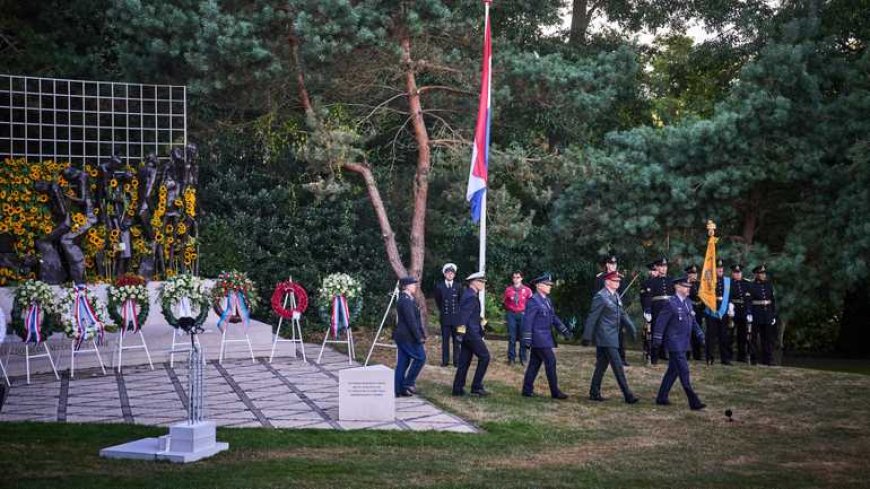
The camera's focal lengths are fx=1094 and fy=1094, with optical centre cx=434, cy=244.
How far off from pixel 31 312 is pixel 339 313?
5411 mm

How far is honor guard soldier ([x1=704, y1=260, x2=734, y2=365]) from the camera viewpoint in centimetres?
2142

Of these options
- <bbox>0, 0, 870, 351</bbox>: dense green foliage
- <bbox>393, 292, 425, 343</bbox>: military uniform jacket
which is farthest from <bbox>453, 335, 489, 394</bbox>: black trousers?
<bbox>0, 0, 870, 351</bbox>: dense green foliage

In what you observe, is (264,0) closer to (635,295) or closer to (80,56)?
(80,56)

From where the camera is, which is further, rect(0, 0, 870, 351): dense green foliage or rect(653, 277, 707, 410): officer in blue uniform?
rect(0, 0, 870, 351): dense green foliage

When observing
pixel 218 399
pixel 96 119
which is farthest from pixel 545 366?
pixel 96 119

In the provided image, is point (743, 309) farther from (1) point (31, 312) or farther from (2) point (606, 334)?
(1) point (31, 312)

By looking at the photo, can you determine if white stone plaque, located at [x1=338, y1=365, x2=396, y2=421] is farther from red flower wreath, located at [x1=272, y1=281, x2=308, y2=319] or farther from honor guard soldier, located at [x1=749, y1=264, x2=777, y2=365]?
honor guard soldier, located at [x1=749, y1=264, x2=777, y2=365]

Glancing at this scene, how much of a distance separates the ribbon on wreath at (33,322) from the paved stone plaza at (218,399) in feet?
2.42

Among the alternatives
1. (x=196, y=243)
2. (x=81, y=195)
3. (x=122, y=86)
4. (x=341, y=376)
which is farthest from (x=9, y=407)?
(x=122, y=86)

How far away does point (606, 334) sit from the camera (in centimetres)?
1612

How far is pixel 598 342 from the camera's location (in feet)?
53.2

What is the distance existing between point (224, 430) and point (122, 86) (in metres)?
14.4

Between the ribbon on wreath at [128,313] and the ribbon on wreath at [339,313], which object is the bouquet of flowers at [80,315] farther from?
the ribbon on wreath at [339,313]

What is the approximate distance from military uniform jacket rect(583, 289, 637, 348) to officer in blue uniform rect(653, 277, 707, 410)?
2.04 ft
